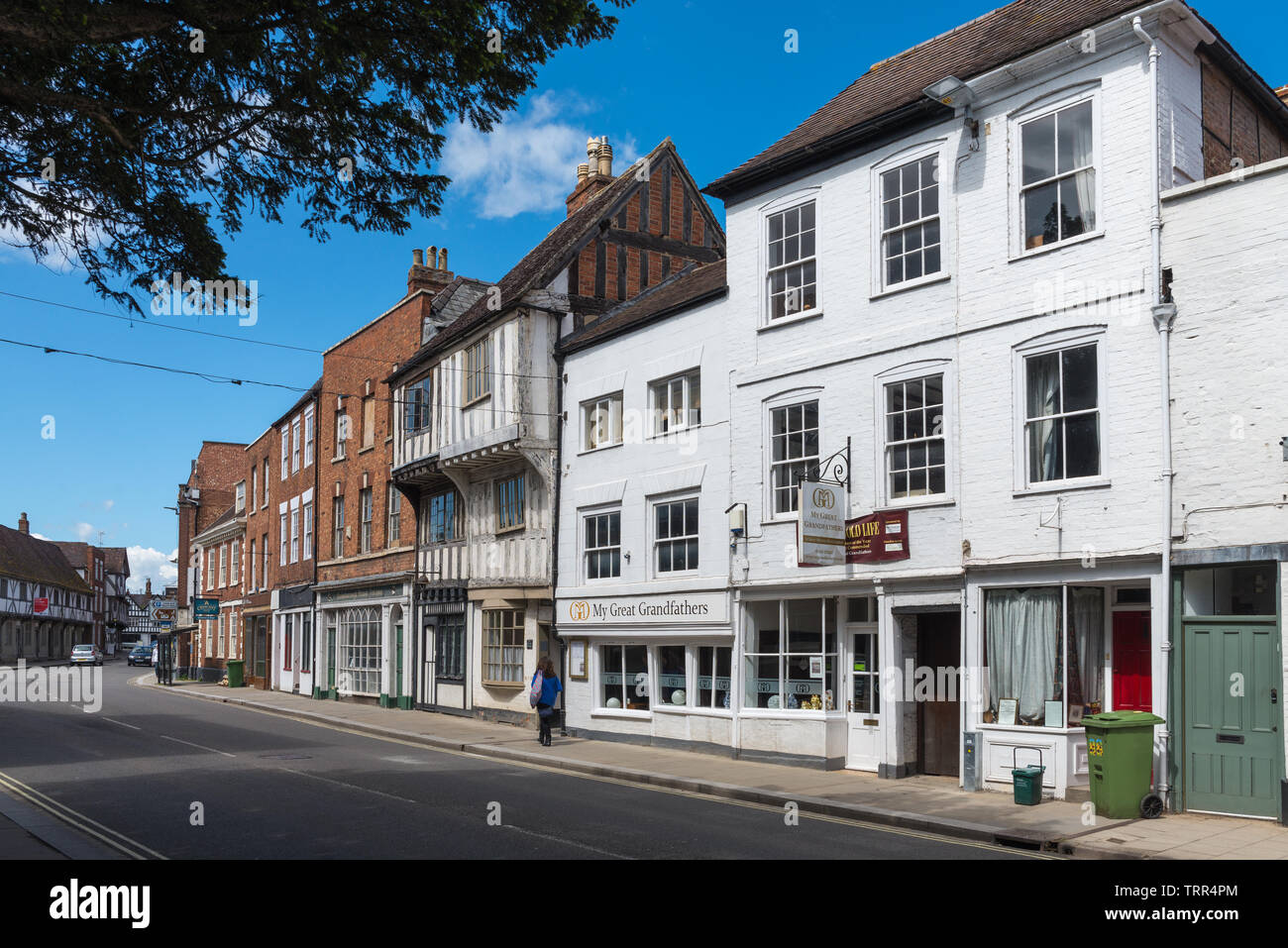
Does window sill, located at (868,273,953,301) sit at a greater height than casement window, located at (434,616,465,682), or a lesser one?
greater

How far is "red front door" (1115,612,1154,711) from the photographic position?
14.2 metres

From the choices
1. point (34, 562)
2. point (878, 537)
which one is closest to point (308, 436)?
point (878, 537)

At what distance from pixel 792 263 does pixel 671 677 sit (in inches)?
312

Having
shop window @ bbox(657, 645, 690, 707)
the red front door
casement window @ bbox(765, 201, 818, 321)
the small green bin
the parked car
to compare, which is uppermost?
casement window @ bbox(765, 201, 818, 321)

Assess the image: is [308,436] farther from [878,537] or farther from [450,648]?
[878,537]

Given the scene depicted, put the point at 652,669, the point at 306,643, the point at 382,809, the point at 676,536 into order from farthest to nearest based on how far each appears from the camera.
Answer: the point at 306,643
the point at 652,669
the point at 676,536
the point at 382,809

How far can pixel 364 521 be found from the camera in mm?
35219

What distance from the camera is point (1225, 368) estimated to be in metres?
13.2

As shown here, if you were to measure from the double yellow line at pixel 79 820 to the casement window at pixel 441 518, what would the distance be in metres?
14.5

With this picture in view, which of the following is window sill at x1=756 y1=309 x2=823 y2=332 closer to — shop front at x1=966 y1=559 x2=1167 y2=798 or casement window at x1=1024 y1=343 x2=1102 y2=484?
casement window at x1=1024 y1=343 x2=1102 y2=484

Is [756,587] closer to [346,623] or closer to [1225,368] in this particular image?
[1225,368]

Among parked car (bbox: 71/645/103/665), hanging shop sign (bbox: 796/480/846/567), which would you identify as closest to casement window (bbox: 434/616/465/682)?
hanging shop sign (bbox: 796/480/846/567)

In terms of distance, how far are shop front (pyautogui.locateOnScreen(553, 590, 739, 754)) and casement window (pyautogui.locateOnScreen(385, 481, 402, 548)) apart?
10289mm
